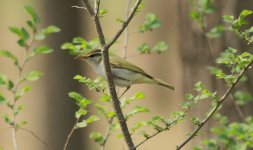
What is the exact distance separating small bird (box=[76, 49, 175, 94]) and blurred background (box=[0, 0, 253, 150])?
21cm

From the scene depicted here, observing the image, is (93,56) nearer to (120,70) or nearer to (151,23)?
(120,70)

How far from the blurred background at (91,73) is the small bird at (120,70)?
21 centimetres

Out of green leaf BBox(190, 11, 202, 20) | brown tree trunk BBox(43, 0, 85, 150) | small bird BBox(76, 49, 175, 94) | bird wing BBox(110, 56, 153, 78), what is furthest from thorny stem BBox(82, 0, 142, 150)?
brown tree trunk BBox(43, 0, 85, 150)

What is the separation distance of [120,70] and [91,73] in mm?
8046

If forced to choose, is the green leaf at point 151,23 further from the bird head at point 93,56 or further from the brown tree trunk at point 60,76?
the brown tree trunk at point 60,76

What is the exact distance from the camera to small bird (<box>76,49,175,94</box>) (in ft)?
12.1

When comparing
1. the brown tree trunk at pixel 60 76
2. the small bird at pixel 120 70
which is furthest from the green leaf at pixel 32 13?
the brown tree trunk at pixel 60 76

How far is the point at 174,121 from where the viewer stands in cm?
277

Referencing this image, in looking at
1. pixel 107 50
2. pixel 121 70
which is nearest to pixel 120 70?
pixel 121 70

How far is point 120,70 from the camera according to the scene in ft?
12.4

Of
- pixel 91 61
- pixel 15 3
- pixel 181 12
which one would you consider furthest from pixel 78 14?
pixel 15 3

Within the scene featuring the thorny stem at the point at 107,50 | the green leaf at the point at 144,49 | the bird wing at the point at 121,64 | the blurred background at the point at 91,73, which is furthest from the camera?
the blurred background at the point at 91,73

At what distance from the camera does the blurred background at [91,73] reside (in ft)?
15.0

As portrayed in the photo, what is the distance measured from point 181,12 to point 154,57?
24.1 feet
